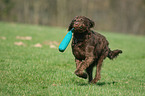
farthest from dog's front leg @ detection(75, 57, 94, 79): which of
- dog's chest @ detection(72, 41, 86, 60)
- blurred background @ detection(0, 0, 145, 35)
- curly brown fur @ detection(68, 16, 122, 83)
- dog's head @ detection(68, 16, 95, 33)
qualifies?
blurred background @ detection(0, 0, 145, 35)

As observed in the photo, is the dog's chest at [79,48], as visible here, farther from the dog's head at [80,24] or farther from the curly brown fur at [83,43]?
the dog's head at [80,24]

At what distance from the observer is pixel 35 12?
137 ft

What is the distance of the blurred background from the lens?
1635 inches

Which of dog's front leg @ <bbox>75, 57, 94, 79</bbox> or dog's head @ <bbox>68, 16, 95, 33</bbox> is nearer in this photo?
dog's head @ <bbox>68, 16, 95, 33</bbox>

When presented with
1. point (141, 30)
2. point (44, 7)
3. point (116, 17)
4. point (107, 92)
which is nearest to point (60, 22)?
point (44, 7)

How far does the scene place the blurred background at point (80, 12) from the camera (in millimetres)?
41531

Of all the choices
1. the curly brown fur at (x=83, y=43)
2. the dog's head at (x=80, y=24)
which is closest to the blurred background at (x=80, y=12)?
the curly brown fur at (x=83, y=43)

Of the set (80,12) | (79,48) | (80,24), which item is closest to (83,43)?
(79,48)

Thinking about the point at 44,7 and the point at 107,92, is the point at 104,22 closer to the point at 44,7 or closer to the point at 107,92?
the point at 44,7

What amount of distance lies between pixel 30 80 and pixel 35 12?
36.9m

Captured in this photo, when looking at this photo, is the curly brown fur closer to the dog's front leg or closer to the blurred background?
the dog's front leg

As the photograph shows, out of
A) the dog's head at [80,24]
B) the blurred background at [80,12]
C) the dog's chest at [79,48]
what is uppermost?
the dog's head at [80,24]

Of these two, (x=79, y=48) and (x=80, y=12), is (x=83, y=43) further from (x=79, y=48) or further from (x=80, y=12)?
(x=80, y=12)

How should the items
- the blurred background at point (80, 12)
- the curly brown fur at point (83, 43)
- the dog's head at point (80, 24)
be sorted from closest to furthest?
the dog's head at point (80, 24), the curly brown fur at point (83, 43), the blurred background at point (80, 12)
